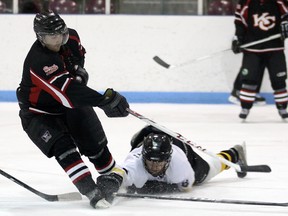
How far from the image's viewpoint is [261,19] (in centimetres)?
666

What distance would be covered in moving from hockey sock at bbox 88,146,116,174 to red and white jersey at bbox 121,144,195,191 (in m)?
0.10

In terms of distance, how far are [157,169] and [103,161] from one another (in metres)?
0.31

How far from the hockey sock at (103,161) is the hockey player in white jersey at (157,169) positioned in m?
0.09

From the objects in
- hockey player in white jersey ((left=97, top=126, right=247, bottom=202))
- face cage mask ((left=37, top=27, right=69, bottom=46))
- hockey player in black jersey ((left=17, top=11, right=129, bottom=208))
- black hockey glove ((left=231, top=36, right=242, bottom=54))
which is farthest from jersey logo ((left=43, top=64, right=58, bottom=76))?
black hockey glove ((left=231, top=36, right=242, bottom=54))

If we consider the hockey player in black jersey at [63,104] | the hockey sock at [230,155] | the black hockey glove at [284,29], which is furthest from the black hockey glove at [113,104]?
the black hockey glove at [284,29]

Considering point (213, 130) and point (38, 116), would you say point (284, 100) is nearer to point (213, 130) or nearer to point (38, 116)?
point (213, 130)

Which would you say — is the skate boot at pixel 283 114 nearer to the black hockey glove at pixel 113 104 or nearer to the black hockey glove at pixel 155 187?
the black hockey glove at pixel 155 187

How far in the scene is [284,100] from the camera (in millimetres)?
6633

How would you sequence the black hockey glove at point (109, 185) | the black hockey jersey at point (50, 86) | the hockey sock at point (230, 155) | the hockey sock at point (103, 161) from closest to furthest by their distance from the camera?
the black hockey jersey at point (50, 86) → the black hockey glove at point (109, 185) → the hockey sock at point (103, 161) → the hockey sock at point (230, 155)

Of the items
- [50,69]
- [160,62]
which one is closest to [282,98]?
[160,62]

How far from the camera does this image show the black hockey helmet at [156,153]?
3.40 meters

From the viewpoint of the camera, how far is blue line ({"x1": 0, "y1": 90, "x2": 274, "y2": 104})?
305 inches

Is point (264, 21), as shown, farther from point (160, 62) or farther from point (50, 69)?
point (50, 69)

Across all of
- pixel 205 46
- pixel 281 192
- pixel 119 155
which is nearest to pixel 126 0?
pixel 205 46
